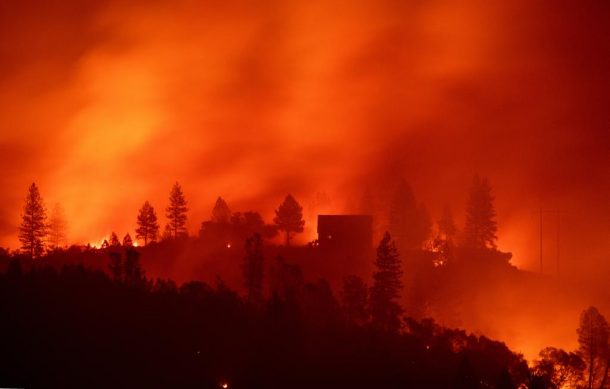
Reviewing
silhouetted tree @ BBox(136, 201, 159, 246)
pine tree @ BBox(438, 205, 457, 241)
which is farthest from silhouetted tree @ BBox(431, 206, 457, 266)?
silhouetted tree @ BBox(136, 201, 159, 246)

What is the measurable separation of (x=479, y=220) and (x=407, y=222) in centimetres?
1460

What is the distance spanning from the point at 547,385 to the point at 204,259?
51520mm

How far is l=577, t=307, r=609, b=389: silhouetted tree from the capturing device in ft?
219

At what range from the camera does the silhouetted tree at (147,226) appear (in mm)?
107500

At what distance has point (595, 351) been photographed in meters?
67.4

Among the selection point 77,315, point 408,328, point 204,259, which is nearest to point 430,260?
point 408,328

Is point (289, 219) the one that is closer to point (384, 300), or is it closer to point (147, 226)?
point (147, 226)

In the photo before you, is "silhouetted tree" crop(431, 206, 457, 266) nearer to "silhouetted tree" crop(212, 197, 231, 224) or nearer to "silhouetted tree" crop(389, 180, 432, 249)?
"silhouetted tree" crop(389, 180, 432, 249)

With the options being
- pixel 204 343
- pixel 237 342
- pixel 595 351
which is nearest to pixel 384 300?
pixel 237 342

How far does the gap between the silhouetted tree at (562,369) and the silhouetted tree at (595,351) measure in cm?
124

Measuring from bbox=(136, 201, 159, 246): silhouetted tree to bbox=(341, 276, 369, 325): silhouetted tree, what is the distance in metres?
47.3

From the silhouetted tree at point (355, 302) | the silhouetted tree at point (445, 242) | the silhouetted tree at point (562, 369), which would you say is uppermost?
the silhouetted tree at point (445, 242)

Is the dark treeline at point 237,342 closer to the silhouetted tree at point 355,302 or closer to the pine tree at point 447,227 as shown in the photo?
the silhouetted tree at point 355,302

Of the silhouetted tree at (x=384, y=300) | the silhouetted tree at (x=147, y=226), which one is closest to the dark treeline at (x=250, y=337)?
the silhouetted tree at (x=384, y=300)
